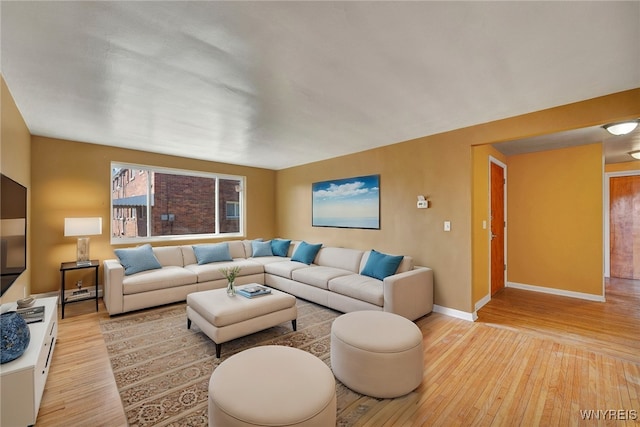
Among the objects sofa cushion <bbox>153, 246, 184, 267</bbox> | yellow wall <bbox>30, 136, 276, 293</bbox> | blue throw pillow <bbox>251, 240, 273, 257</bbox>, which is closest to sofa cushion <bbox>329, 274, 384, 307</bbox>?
blue throw pillow <bbox>251, 240, 273, 257</bbox>

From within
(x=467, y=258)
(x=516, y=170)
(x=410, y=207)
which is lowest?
(x=467, y=258)

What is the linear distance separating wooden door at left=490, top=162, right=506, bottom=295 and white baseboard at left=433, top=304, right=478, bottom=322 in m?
1.41

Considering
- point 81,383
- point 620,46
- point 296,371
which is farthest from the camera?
point 81,383

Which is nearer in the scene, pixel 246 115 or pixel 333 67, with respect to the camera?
pixel 333 67

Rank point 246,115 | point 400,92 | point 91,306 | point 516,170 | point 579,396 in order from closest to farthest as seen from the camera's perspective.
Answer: point 579,396, point 400,92, point 246,115, point 91,306, point 516,170

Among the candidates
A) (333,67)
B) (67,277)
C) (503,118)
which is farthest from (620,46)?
(67,277)

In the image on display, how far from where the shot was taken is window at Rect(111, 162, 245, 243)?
4590mm

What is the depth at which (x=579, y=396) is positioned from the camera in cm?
198

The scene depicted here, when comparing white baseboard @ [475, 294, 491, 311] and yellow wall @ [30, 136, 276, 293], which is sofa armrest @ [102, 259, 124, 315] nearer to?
yellow wall @ [30, 136, 276, 293]

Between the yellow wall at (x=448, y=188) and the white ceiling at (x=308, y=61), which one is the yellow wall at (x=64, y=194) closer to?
the white ceiling at (x=308, y=61)

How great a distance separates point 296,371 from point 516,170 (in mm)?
5156

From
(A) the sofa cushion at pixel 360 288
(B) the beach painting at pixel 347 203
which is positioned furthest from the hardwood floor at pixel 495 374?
(B) the beach painting at pixel 347 203

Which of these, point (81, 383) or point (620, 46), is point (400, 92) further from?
point (81, 383)

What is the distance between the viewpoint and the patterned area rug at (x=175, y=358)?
182 centimetres
